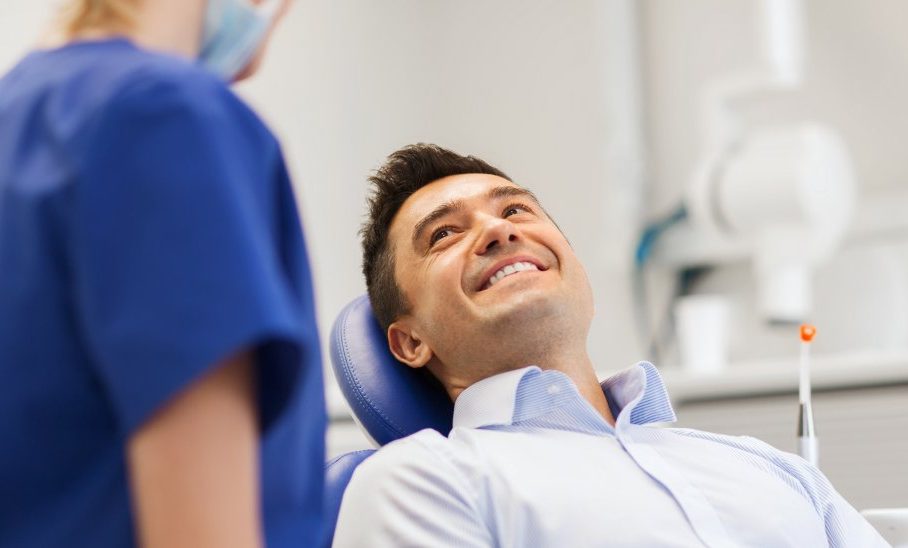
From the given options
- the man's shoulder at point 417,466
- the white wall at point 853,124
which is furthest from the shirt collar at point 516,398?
the white wall at point 853,124

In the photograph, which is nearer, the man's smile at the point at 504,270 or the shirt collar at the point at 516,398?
the shirt collar at the point at 516,398

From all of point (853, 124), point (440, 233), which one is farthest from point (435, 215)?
point (853, 124)

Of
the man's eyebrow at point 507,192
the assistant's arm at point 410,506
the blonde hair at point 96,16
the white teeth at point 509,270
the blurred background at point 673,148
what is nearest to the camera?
the blonde hair at point 96,16

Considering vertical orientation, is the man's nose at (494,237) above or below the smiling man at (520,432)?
above

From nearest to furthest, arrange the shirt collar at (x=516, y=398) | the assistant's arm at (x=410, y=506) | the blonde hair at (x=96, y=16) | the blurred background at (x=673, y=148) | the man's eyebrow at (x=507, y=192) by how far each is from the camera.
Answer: the blonde hair at (x=96, y=16) → the assistant's arm at (x=410, y=506) → the shirt collar at (x=516, y=398) → the man's eyebrow at (x=507, y=192) → the blurred background at (x=673, y=148)

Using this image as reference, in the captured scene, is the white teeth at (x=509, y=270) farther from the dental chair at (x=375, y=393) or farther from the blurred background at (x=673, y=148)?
the blurred background at (x=673, y=148)

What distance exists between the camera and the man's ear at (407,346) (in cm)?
165

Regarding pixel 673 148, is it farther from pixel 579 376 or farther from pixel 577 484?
pixel 577 484

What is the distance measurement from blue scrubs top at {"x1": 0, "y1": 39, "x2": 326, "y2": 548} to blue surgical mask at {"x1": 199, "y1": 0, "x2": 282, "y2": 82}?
0.09 metres

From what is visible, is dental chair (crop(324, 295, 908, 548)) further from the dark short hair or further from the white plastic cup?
the white plastic cup

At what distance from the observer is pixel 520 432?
152 cm

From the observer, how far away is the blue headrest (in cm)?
158

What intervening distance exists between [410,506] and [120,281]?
0.74 metres

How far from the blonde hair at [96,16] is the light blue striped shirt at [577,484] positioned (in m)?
0.71
